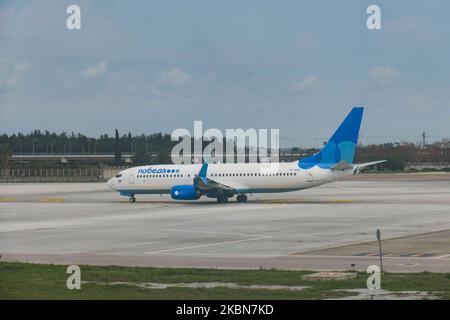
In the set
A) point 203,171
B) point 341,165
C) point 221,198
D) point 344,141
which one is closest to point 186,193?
point 203,171

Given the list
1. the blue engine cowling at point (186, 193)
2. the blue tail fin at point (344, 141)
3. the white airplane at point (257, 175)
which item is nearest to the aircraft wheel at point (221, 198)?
the white airplane at point (257, 175)

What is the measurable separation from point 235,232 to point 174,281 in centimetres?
1920

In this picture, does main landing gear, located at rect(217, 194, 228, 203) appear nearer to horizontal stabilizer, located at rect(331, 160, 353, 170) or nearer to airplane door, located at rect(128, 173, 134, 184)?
airplane door, located at rect(128, 173, 134, 184)

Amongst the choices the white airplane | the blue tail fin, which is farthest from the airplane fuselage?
the blue tail fin

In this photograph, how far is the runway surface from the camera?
34344 mm

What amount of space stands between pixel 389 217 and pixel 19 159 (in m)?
152

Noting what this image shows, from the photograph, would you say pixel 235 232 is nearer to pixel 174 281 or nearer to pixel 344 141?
pixel 174 281

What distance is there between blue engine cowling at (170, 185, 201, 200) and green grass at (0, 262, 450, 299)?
131 ft

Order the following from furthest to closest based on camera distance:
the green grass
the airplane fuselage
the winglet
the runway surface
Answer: the winglet → the airplane fuselage → the runway surface → the green grass

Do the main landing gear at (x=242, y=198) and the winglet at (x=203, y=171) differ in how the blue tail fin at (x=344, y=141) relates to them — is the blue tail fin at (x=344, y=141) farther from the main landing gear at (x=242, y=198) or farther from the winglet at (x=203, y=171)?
the winglet at (x=203, y=171)

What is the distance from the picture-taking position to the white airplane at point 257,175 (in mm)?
70188

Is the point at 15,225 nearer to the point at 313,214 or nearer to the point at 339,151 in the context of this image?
the point at 313,214

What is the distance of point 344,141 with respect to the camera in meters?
69.9
